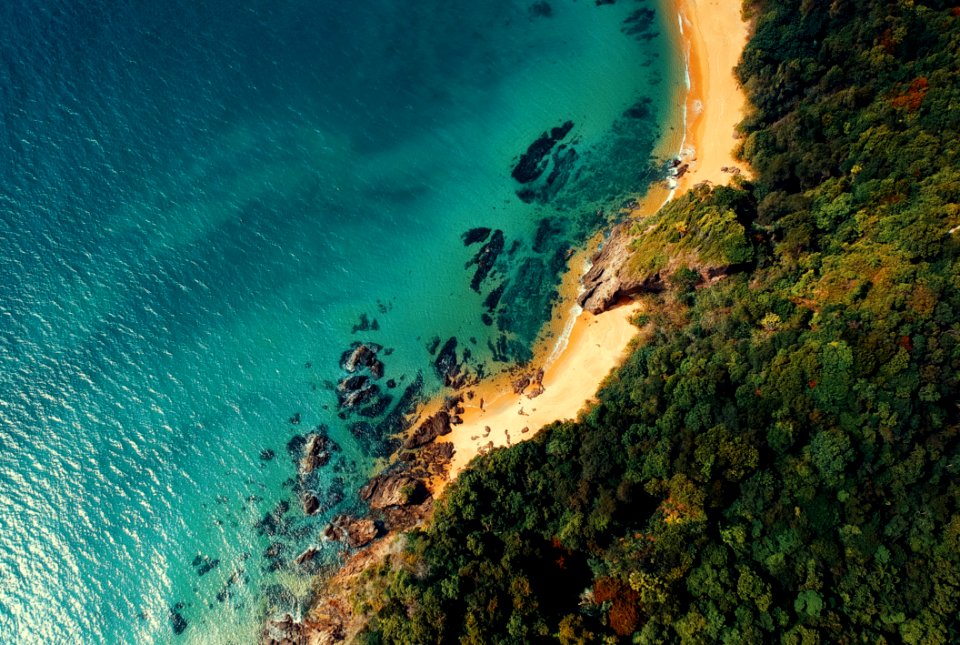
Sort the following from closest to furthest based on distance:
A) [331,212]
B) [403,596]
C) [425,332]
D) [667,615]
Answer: [667,615], [403,596], [425,332], [331,212]

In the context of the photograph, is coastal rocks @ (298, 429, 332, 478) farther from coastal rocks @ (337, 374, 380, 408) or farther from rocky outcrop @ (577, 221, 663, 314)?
rocky outcrop @ (577, 221, 663, 314)

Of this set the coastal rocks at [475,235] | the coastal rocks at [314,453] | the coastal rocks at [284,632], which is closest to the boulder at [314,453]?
the coastal rocks at [314,453]

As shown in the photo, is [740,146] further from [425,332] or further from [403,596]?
[403,596]

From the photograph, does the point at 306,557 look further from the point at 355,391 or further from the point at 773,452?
the point at 773,452

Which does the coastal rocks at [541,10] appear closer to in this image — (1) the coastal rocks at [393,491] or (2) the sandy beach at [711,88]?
(2) the sandy beach at [711,88]

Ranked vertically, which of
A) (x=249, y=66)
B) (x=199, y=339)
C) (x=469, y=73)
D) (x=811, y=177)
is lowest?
(x=811, y=177)

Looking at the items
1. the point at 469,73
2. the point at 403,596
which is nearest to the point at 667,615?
the point at 403,596

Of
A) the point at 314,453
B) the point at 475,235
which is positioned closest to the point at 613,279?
the point at 475,235
